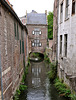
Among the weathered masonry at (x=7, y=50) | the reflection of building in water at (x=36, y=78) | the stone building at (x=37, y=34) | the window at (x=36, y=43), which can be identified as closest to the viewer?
the weathered masonry at (x=7, y=50)

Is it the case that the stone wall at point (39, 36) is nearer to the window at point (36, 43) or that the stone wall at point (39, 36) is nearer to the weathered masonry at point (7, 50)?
the window at point (36, 43)

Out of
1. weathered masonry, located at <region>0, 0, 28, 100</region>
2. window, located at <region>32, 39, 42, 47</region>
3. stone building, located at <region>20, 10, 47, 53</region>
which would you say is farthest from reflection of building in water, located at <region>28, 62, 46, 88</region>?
window, located at <region>32, 39, 42, 47</region>

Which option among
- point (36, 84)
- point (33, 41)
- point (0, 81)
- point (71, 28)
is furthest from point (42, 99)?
point (33, 41)

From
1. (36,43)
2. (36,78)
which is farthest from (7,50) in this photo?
(36,43)

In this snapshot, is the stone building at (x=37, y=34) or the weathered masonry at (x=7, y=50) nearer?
the weathered masonry at (x=7, y=50)

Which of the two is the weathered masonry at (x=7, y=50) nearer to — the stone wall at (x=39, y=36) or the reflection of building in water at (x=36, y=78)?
the reflection of building in water at (x=36, y=78)

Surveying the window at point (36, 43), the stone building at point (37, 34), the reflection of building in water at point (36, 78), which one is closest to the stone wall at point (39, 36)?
the stone building at point (37, 34)

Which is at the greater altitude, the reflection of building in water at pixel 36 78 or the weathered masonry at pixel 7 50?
the weathered masonry at pixel 7 50

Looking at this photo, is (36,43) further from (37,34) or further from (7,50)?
(7,50)

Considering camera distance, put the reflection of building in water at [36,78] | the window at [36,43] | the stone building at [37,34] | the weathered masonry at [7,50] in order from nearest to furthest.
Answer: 1. the weathered masonry at [7,50]
2. the reflection of building in water at [36,78]
3. the stone building at [37,34]
4. the window at [36,43]

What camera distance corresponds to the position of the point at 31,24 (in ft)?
98.1

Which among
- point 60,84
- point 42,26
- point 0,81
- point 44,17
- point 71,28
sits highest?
point 44,17

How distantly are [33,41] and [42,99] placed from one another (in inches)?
856

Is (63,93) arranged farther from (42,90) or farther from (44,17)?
(44,17)
